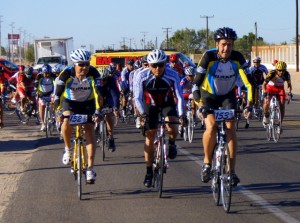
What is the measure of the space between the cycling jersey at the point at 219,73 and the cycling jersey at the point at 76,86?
5.21ft

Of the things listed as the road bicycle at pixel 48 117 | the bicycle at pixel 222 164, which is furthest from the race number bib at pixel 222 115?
the road bicycle at pixel 48 117

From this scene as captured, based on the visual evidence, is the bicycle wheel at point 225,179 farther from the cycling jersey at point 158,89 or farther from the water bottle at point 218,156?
the cycling jersey at point 158,89

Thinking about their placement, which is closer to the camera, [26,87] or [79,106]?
Answer: [79,106]

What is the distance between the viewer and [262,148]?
47.1 feet

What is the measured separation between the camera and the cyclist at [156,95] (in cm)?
921

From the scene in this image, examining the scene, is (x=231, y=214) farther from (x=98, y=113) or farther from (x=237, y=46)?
(x=237, y=46)

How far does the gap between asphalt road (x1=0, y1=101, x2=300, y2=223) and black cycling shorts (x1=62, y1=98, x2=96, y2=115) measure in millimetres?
1152

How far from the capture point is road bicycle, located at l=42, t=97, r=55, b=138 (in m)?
17.6

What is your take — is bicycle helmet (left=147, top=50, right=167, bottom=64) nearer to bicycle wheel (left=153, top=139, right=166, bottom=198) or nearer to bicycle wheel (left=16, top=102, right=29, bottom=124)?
bicycle wheel (left=153, top=139, right=166, bottom=198)

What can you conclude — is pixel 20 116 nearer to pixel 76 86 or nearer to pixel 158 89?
pixel 76 86

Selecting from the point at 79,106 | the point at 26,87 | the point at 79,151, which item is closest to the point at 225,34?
the point at 79,106

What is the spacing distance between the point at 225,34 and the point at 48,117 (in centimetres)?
989

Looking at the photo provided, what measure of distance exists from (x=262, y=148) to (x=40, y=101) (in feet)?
22.3

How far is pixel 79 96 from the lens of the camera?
9539 millimetres
